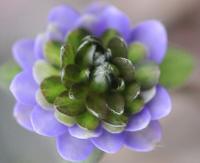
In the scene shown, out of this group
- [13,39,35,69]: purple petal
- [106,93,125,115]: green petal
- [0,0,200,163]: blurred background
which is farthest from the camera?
[0,0,200,163]: blurred background

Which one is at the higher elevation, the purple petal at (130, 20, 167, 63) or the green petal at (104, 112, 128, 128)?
the purple petal at (130, 20, 167, 63)

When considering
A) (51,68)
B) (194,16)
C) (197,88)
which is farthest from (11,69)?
(194,16)

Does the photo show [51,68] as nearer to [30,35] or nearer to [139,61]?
[139,61]

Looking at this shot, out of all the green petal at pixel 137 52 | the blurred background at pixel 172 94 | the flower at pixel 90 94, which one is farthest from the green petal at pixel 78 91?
the blurred background at pixel 172 94

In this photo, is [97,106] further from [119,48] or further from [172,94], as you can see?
[172,94]

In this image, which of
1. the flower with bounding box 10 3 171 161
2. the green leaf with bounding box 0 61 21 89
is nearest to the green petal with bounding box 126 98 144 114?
the flower with bounding box 10 3 171 161

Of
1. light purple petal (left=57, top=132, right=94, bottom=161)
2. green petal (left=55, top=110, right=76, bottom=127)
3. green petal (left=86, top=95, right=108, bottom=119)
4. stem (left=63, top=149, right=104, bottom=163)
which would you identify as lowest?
stem (left=63, top=149, right=104, bottom=163)

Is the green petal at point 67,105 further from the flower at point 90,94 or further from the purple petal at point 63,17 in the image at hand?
the purple petal at point 63,17

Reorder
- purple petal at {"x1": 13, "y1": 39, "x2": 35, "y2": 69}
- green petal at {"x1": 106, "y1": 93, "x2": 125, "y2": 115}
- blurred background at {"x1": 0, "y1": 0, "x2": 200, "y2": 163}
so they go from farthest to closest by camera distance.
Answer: blurred background at {"x1": 0, "y1": 0, "x2": 200, "y2": 163}, purple petal at {"x1": 13, "y1": 39, "x2": 35, "y2": 69}, green petal at {"x1": 106, "y1": 93, "x2": 125, "y2": 115}

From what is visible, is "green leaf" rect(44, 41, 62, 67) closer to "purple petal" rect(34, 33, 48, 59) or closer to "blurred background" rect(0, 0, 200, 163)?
"purple petal" rect(34, 33, 48, 59)
